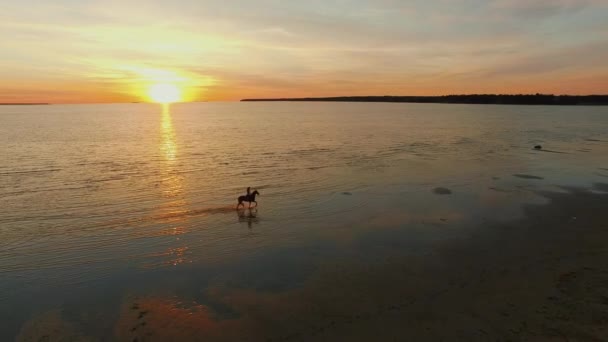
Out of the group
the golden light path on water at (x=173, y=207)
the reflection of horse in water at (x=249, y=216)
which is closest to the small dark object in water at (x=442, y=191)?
the reflection of horse in water at (x=249, y=216)

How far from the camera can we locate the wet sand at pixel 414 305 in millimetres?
9133

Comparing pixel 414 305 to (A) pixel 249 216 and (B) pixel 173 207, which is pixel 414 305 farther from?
(B) pixel 173 207

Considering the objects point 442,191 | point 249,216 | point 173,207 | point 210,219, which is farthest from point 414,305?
point 442,191

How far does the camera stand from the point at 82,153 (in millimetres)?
40719

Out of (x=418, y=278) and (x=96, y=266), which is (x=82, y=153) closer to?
(x=96, y=266)

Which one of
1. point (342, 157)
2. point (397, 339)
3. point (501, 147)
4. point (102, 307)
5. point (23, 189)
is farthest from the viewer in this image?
point (501, 147)

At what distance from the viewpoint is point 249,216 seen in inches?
728

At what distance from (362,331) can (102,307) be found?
681 centimetres

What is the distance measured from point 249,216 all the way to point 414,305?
9941 mm

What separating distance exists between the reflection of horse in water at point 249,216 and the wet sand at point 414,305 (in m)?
5.57

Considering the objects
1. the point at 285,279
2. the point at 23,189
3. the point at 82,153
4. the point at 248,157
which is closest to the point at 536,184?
the point at 285,279

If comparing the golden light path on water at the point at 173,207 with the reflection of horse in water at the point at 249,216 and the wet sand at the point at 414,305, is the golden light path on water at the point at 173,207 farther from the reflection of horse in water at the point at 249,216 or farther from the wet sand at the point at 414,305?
the wet sand at the point at 414,305

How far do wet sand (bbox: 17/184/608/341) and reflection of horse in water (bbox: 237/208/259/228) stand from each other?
5.57 metres

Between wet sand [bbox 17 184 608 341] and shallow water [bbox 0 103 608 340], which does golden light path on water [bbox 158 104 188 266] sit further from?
wet sand [bbox 17 184 608 341]
